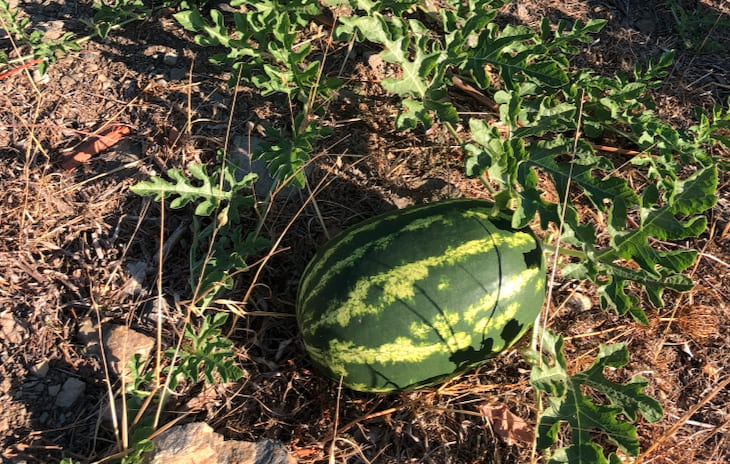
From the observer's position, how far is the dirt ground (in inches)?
99.7

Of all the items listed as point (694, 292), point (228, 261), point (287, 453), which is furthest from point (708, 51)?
point (287, 453)

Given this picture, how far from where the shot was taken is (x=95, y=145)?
3076 millimetres

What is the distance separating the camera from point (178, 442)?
2264 millimetres

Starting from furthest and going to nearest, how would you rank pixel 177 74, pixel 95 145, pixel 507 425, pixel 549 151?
pixel 177 74 < pixel 95 145 < pixel 507 425 < pixel 549 151

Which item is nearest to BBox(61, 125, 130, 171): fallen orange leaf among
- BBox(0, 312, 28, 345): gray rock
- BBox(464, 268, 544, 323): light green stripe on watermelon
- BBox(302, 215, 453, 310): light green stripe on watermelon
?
BBox(0, 312, 28, 345): gray rock

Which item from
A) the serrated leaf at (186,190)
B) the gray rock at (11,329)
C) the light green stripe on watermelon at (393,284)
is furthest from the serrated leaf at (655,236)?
the gray rock at (11,329)

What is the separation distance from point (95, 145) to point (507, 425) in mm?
2441

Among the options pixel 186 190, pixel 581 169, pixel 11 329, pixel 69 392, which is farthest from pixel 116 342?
pixel 581 169

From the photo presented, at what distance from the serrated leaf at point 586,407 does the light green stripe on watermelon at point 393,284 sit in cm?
51

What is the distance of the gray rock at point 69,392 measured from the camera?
2.48m

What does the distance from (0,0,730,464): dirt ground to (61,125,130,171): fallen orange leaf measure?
0.04m

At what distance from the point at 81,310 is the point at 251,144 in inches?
45.1

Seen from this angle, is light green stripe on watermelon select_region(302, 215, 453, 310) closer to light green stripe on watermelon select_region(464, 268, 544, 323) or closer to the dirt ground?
light green stripe on watermelon select_region(464, 268, 544, 323)

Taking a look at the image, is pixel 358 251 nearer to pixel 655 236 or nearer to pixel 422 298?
pixel 422 298
